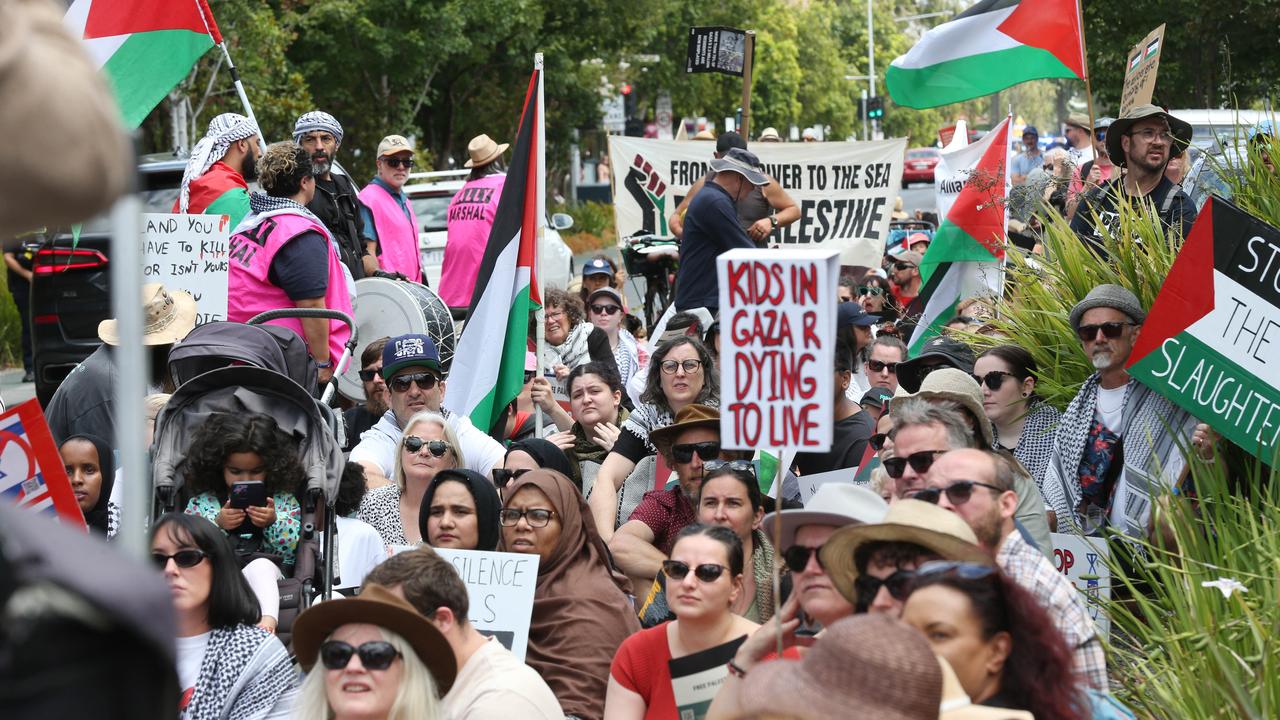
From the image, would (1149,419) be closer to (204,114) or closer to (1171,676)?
(1171,676)

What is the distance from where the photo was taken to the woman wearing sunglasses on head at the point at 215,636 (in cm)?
541

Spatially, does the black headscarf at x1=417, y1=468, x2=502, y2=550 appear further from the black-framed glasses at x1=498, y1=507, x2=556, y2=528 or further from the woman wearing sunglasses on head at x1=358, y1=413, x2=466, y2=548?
the woman wearing sunglasses on head at x1=358, y1=413, x2=466, y2=548

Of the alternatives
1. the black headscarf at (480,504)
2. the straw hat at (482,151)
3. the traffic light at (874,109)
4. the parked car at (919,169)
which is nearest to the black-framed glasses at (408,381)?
the black headscarf at (480,504)

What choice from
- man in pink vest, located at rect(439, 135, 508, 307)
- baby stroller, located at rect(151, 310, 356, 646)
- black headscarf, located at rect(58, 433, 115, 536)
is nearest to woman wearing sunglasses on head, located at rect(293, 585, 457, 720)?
baby stroller, located at rect(151, 310, 356, 646)

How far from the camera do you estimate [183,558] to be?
18.2 feet

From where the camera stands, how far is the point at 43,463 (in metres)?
5.66

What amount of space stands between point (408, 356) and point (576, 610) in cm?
251

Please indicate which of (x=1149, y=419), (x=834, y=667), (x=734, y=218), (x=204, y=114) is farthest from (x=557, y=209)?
(x=834, y=667)

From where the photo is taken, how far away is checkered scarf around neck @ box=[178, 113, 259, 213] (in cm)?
966

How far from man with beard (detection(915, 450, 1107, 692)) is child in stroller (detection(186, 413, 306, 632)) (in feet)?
9.44

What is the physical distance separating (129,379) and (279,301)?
25.2 feet

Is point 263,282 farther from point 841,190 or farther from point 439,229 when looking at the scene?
point 439,229

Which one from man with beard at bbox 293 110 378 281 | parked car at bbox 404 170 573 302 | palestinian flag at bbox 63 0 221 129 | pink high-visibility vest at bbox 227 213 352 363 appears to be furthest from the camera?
parked car at bbox 404 170 573 302

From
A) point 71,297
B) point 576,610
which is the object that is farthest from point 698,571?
point 71,297
